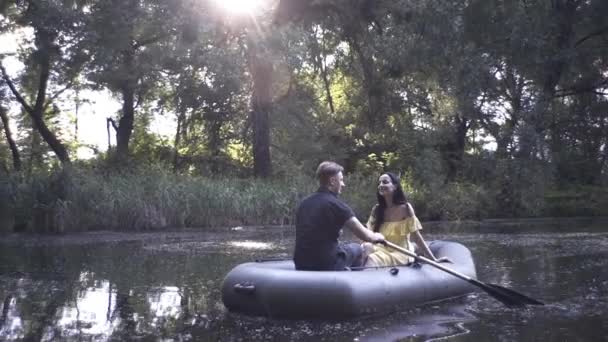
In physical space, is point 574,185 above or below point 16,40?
below

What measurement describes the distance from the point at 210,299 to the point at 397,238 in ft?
5.71

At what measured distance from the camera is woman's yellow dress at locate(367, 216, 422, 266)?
663 centimetres

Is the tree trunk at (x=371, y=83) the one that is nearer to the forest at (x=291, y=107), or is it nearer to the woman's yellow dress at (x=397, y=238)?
the forest at (x=291, y=107)

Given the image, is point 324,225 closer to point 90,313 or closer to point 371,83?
point 90,313

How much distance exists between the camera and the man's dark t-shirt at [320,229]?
5.76m

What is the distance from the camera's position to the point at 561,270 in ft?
27.3

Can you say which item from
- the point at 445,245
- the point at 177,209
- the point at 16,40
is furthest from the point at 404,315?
the point at 16,40

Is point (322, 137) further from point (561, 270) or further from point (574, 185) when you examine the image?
point (561, 270)

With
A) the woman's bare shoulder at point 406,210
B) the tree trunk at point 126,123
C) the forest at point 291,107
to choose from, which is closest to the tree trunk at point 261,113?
the forest at point 291,107

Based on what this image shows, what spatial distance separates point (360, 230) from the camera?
19.2 feet

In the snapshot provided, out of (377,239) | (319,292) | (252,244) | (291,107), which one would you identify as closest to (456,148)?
(291,107)

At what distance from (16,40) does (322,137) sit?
9.86m

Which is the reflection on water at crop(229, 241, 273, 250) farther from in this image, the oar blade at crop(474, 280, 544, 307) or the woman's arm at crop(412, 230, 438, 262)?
the oar blade at crop(474, 280, 544, 307)

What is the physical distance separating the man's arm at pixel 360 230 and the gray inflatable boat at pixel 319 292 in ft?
0.85
